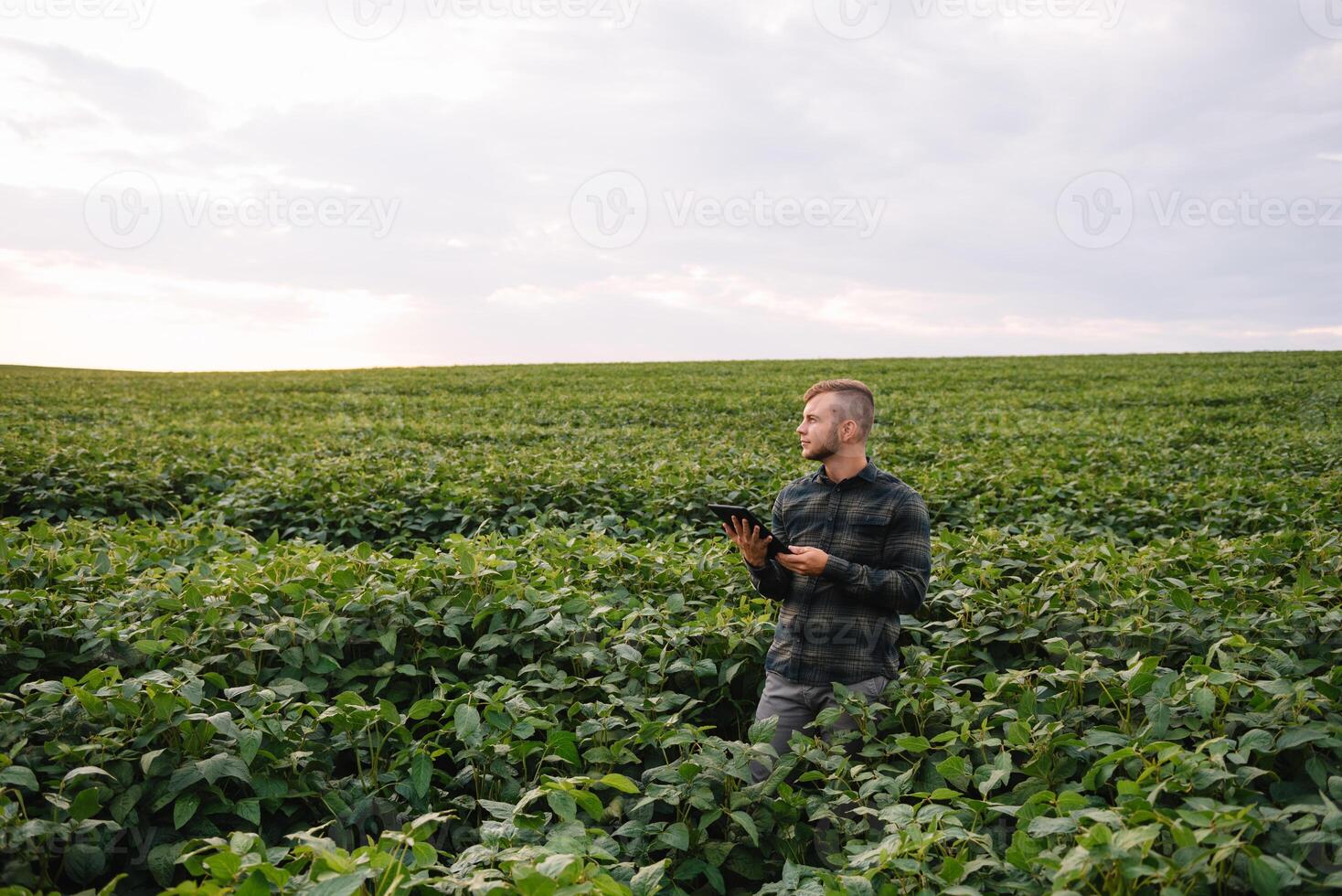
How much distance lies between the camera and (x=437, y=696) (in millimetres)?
3506

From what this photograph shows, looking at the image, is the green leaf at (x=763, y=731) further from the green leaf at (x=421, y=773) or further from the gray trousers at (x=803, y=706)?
the green leaf at (x=421, y=773)

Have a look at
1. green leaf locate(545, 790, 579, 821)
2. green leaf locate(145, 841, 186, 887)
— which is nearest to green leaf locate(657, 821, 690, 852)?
green leaf locate(545, 790, 579, 821)

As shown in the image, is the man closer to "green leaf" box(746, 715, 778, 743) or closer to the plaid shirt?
→ the plaid shirt

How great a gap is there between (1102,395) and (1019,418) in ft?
20.0

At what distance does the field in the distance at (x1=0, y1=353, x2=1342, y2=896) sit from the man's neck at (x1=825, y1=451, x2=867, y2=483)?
972 millimetres

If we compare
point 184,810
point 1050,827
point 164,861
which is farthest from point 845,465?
point 164,861

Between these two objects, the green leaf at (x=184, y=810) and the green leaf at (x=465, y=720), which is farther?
the green leaf at (x=465, y=720)

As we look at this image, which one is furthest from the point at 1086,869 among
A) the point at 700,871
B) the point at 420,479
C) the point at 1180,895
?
the point at 420,479

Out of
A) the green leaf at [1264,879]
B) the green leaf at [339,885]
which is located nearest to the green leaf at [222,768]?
the green leaf at [339,885]

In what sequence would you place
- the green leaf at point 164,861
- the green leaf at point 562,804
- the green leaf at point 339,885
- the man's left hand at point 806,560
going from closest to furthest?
1. the green leaf at point 339,885
2. the green leaf at point 562,804
3. the green leaf at point 164,861
4. the man's left hand at point 806,560

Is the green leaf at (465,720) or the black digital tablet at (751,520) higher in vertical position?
the black digital tablet at (751,520)

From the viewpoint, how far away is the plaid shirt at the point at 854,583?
3.57 m

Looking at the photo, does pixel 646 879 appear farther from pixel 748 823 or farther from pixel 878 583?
pixel 878 583

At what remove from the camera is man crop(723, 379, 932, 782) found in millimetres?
3590
